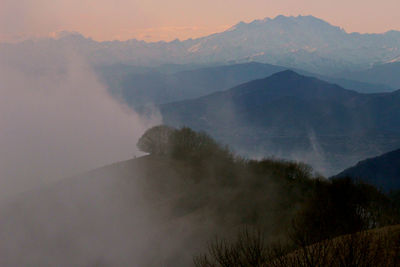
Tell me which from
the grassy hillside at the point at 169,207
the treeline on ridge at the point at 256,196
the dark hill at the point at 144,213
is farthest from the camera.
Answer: the dark hill at the point at 144,213

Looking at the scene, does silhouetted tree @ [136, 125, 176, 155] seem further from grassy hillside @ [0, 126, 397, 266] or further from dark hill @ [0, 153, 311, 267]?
dark hill @ [0, 153, 311, 267]

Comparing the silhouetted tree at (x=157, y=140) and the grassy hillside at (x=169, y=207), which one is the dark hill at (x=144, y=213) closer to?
the grassy hillside at (x=169, y=207)

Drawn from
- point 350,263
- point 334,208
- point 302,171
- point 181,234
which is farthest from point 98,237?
point 350,263

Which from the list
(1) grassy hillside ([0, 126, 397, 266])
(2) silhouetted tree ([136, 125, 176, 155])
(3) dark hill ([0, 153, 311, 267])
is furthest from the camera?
(2) silhouetted tree ([136, 125, 176, 155])

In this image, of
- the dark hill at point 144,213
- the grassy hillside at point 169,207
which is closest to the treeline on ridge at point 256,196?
the grassy hillside at point 169,207

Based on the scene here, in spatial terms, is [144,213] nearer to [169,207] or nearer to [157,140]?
[169,207]

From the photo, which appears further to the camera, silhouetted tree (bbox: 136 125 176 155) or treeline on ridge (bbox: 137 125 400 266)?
silhouetted tree (bbox: 136 125 176 155)

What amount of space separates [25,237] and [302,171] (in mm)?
61377

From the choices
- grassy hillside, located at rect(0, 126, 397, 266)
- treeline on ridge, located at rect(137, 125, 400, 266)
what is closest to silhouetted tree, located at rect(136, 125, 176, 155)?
treeline on ridge, located at rect(137, 125, 400, 266)

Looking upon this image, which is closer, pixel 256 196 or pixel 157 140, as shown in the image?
pixel 256 196

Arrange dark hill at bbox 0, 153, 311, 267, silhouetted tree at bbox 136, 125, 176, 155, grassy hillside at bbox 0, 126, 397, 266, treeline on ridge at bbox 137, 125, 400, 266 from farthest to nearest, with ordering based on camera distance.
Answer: silhouetted tree at bbox 136, 125, 176, 155 → dark hill at bbox 0, 153, 311, 267 → grassy hillside at bbox 0, 126, 397, 266 → treeline on ridge at bbox 137, 125, 400, 266

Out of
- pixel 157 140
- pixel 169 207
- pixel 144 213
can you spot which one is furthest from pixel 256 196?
pixel 157 140

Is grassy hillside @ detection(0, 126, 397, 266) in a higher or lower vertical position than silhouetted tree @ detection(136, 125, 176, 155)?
lower

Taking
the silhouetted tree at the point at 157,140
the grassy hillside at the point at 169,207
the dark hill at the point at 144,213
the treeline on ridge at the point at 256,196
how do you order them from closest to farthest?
the treeline on ridge at the point at 256,196
the grassy hillside at the point at 169,207
the dark hill at the point at 144,213
the silhouetted tree at the point at 157,140
